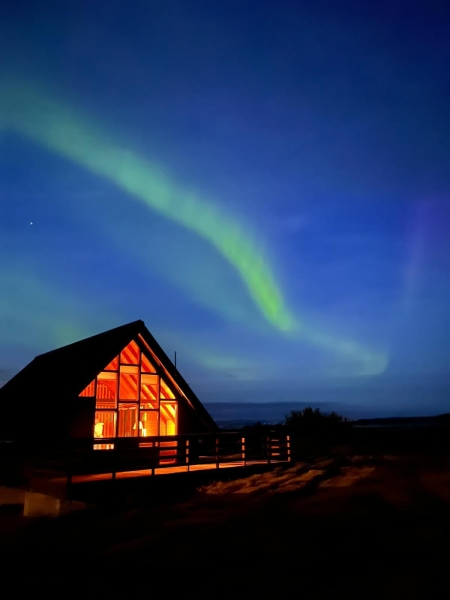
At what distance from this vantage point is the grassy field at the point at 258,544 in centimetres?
684

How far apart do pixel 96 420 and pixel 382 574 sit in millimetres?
12019

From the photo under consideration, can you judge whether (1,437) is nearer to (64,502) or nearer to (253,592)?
(64,502)

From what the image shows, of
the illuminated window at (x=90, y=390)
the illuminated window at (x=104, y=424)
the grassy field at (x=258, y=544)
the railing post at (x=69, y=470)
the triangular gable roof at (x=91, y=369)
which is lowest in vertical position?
the grassy field at (x=258, y=544)

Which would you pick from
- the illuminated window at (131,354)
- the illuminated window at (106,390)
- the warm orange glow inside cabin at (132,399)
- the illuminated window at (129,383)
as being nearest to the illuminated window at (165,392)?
the warm orange glow inside cabin at (132,399)

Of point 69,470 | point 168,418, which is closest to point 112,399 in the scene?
point 168,418

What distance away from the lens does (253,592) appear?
21.6 ft

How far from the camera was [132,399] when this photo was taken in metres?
17.2

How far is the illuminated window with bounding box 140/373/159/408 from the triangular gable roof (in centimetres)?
50

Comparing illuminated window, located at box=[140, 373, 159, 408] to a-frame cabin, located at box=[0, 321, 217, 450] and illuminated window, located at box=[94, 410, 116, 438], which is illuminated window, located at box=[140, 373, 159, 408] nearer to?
a-frame cabin, located at box=[0, 321, 217, 450]

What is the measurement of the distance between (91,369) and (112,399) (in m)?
1.44

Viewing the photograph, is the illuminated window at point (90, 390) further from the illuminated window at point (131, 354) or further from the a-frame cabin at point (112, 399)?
the illuminated window at point (131, 354)

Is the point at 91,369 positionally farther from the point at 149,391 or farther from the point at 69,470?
the point at 69,470

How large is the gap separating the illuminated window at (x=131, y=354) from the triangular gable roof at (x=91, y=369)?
204 mm

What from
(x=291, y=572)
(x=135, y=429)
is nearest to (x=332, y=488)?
(x=291, y=572)
